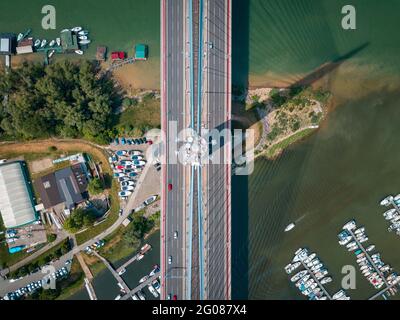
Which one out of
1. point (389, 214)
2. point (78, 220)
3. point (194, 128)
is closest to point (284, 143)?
point (194, 128)

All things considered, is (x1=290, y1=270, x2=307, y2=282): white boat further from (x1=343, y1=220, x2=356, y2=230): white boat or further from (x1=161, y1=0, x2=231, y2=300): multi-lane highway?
(x1=161, y1=0, x2=231, y2=300): multi-lane highway

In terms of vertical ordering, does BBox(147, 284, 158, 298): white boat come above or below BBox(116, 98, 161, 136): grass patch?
below

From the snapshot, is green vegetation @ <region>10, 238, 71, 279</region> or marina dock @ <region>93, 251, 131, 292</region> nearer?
green vegetation @ <region>10, 238, 71, 279</region>

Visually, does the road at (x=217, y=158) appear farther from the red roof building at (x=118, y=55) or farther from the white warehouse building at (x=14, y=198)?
the white warehouse building at (x=14, y=198)

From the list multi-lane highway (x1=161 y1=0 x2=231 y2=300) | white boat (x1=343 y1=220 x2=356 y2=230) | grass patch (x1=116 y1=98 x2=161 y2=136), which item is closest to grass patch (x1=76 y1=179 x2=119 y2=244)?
multi-lane highway (x1=161 y1=0 x2=231 y2=300)

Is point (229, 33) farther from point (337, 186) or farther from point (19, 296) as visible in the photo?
point (19, 296)

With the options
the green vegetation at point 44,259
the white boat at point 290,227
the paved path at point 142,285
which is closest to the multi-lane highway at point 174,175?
the paved path at point 142,285

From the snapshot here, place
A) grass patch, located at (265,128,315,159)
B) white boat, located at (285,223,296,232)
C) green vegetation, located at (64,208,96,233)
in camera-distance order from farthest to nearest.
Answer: grass patch, located at (265,128,315,159)
white boat, located at (285,223,296,232)
green vegetation, located at (64,208,96,233)
